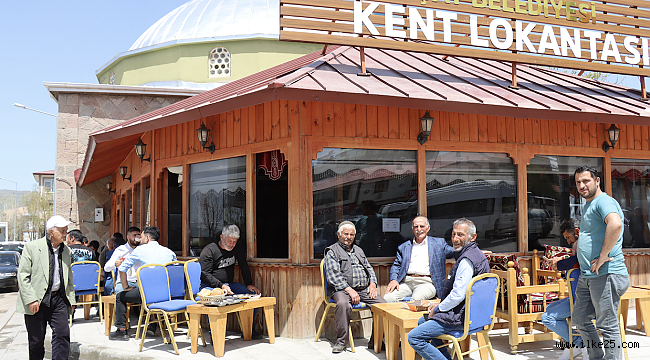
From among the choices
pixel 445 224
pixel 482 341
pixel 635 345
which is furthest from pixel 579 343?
pixel 445 224

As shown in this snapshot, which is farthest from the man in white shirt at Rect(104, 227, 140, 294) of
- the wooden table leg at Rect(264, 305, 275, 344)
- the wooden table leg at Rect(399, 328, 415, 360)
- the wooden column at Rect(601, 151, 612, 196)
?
the wooden column at Rect(601, 151, 612, 196)

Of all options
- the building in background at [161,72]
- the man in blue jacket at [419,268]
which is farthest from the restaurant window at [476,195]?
the building in background at [161,72]

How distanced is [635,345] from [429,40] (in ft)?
14.6

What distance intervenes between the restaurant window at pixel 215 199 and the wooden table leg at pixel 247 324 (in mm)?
914

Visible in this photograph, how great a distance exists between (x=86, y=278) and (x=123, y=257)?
97cm

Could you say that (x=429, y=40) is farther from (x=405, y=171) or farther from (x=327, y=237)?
(x=327, y=237)

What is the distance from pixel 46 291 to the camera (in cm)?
527

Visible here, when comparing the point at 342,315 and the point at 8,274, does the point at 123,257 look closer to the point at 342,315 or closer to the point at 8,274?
the point at 342,315

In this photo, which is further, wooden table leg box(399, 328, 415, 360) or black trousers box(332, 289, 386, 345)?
black trousers box(332, 289, 386, 345)

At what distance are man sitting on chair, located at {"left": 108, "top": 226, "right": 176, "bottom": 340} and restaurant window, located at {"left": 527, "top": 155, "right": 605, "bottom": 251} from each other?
522 centimetres

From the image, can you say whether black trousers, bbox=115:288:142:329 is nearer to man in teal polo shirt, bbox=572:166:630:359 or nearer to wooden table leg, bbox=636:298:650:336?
man in teal polo shirt, bbox=572:166:630:359

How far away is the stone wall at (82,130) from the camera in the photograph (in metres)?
16.7

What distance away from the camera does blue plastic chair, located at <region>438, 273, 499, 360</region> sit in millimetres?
4543

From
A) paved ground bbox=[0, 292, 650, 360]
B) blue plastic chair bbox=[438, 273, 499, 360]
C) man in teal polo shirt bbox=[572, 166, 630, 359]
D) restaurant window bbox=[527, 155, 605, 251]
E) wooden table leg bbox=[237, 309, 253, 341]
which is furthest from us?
restaurant window bbox=[527, 155, 605, 251]
